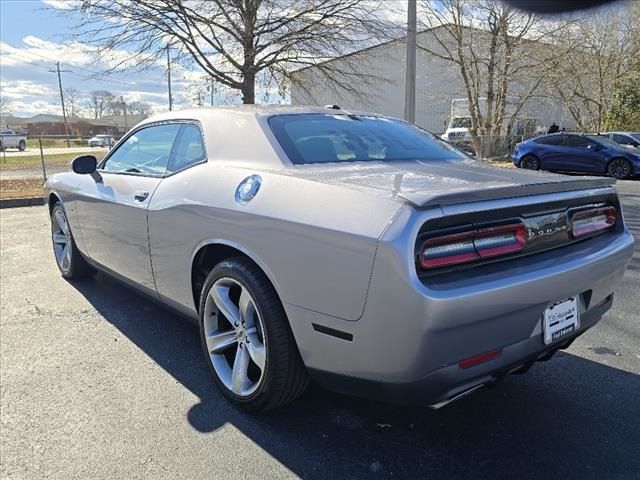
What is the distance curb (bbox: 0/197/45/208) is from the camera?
1005cm

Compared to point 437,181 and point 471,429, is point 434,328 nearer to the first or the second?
point 437,181

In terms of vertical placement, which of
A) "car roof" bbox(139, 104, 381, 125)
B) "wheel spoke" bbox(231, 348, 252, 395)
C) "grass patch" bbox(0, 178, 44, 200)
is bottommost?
"wheel spoke" bbox(231, 348, 252, 395)

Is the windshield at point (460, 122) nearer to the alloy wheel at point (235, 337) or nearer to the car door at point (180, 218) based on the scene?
the car door at point (180, 218)

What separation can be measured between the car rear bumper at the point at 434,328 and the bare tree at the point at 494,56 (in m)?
20.3

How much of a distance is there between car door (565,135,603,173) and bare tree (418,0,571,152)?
6.12 metres

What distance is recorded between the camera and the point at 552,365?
10.0 feet

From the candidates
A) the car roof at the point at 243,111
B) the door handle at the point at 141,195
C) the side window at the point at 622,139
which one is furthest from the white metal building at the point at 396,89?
the door handle at the point at 141,195

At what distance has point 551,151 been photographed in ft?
50.6

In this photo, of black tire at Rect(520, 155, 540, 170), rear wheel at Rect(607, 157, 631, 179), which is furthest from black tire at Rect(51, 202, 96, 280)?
black tire at Rect(520, 155, 540, 170)

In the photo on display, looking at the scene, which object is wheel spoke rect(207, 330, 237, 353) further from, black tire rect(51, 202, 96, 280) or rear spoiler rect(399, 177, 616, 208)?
black tire rect(51, 202, 96, 280)

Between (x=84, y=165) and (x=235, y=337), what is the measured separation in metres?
2.26

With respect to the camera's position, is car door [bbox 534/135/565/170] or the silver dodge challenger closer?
the silver dodge challenger

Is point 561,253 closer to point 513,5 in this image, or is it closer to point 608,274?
point 608,274

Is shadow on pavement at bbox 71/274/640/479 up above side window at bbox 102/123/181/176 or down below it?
below
